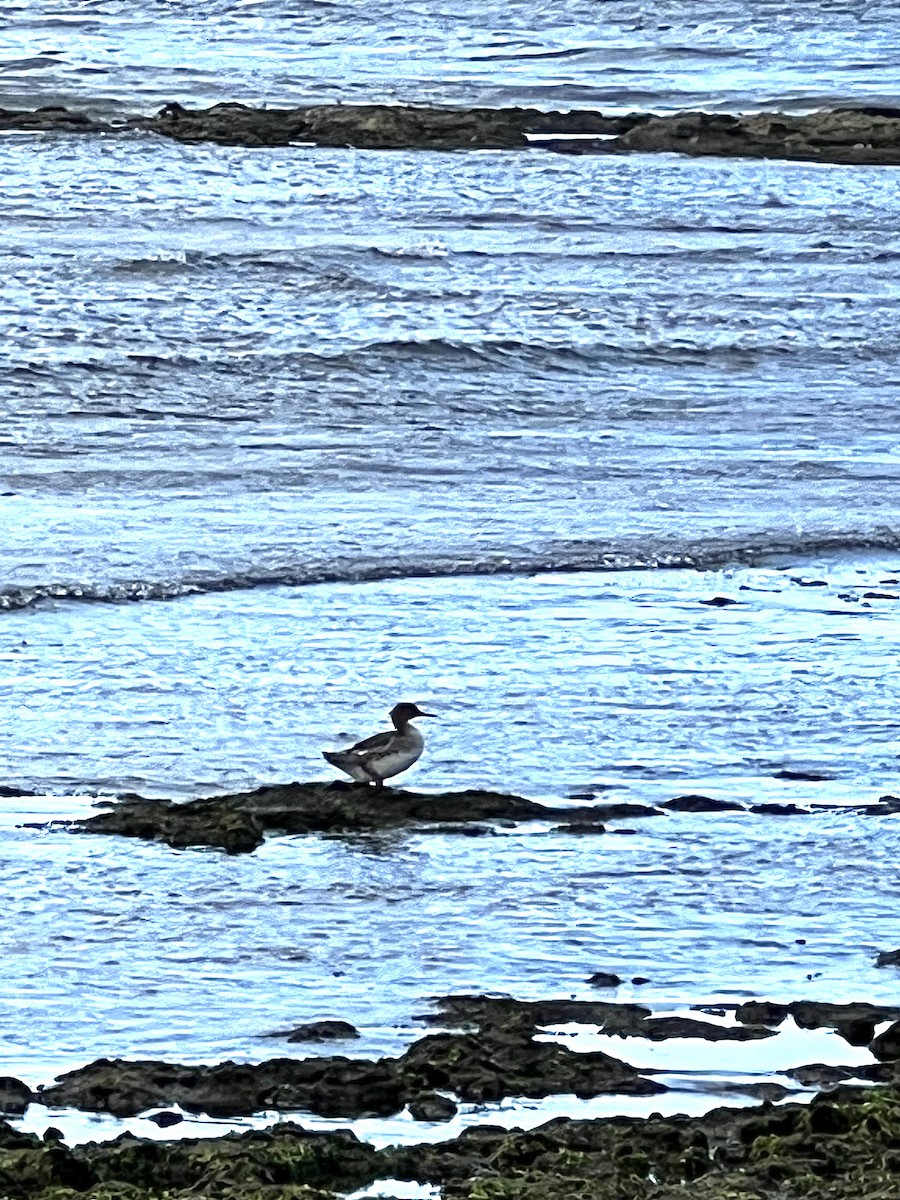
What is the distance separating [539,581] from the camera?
8.89 metres

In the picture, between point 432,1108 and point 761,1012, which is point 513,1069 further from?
point 761,1012

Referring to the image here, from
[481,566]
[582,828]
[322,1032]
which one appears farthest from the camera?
[481,566]

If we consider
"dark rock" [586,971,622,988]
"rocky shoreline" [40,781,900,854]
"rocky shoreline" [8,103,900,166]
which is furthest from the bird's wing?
"rocky shoreline" [8,103,900,166]

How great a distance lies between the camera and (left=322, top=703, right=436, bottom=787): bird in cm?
673

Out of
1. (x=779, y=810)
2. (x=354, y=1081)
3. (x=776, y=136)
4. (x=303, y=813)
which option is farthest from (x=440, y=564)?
(x=776, y=136)

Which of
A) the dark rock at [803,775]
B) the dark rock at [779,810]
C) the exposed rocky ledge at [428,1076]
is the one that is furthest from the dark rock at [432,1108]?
the dark rock at [803,775]

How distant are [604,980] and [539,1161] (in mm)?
1045

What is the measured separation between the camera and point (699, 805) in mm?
6773

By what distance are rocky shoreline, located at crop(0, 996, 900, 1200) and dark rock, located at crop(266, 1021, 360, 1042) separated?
16 cm

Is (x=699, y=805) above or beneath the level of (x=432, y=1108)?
beneath

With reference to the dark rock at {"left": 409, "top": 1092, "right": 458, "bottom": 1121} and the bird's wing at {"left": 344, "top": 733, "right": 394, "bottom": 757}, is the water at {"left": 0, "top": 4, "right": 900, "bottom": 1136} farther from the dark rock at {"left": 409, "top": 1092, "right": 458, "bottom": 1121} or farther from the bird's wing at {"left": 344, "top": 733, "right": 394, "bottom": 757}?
the bird's wing at {"left": 344, "top": 733, "right": 394, "bottom": 757}

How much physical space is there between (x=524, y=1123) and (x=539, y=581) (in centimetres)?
406

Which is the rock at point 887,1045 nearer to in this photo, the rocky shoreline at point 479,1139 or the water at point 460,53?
the rocky shoreline at point 479,1139

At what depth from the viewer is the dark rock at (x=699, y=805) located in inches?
266
